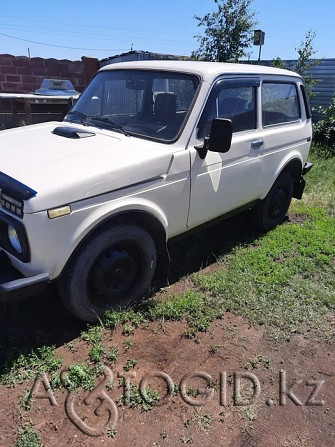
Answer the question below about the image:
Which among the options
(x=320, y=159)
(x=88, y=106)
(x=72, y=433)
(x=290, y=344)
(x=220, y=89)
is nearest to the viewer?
(x=72, y=433)

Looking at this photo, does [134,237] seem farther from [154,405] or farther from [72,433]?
[72,433]

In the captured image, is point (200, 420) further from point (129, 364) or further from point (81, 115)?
point (81, 115)

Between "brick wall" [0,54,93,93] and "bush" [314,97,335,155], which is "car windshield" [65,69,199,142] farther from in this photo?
"bush" [314,97,335,155]

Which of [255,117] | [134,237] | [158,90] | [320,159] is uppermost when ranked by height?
[158,90]

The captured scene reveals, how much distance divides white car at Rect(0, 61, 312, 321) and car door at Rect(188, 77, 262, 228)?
0.04 feet

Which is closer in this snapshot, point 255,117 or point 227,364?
point 227,364

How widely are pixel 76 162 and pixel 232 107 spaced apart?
181 centimetres

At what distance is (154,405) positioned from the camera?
2.39m

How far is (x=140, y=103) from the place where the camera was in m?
3.61

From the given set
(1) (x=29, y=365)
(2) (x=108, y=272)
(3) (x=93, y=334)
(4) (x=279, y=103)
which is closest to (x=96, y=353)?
(3) (x=93, y=334)

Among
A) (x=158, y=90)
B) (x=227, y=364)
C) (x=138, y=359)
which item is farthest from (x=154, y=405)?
(x=158, y=90)

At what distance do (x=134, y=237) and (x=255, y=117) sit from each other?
206cm

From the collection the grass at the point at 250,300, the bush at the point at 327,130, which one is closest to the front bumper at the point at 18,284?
the grass at the point at 250,300

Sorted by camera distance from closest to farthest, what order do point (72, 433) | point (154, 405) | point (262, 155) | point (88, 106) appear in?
point (72, 433) → point (154, 405) → point (88, 106) → point (262, 155)
